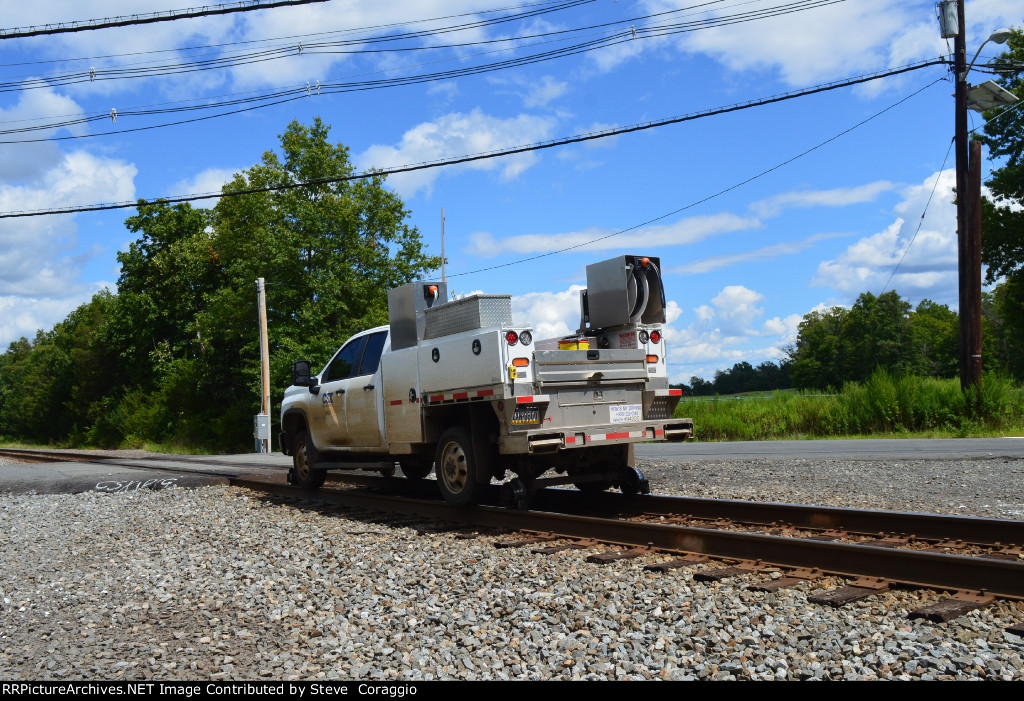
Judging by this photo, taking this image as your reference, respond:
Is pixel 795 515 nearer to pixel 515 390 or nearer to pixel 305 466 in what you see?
pixel 515 390

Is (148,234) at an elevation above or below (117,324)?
above

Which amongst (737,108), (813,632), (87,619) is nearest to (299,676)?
(87,619)

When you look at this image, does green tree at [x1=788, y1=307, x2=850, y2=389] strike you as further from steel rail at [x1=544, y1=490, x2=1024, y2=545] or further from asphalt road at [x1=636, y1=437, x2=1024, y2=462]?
steel rail at [x1=544, y1=490, x2=1024, y2=545]

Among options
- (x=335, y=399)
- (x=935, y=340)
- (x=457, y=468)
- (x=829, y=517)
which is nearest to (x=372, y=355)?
(x=335, y=399)

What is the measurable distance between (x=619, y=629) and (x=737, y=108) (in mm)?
15613

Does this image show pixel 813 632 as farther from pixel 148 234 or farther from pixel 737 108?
pixel 148 234

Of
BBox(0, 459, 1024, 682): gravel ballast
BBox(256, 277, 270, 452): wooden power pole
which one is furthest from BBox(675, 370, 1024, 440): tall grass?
BBox(256, 277, 270, 452): wooden power pole

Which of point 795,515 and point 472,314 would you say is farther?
point 472,314

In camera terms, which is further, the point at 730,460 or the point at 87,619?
the point at 730,460

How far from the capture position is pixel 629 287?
9.33 meters

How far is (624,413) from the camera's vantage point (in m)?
8.85

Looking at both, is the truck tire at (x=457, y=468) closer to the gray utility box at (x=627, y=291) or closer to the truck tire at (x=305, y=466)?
the gray utility box at (x=627, y=291)

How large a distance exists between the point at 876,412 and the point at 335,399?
50.3 ft

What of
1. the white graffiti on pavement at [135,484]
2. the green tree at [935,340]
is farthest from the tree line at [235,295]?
the green tree at [935,340]
